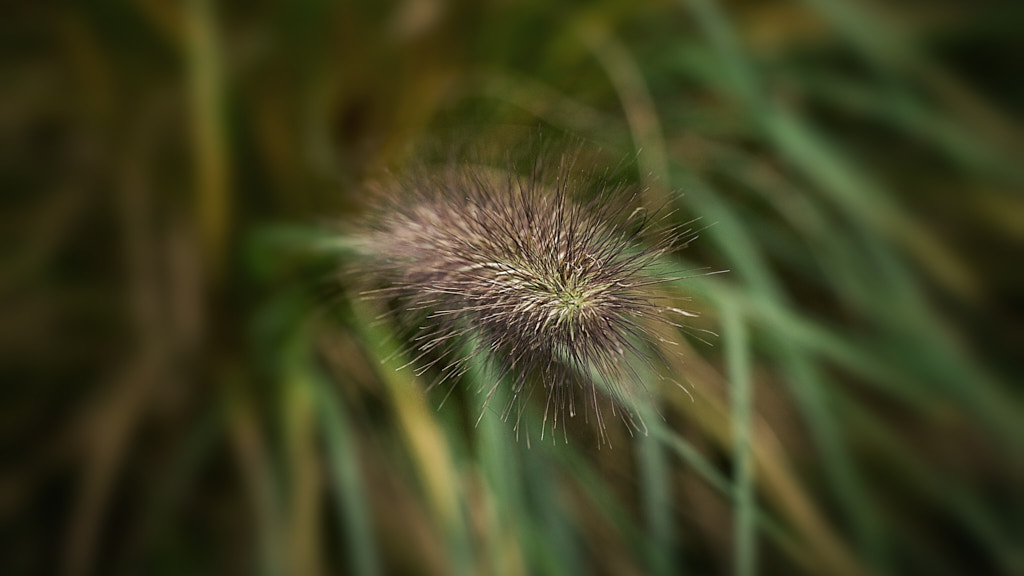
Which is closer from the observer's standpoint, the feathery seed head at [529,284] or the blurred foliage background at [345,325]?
the feathery seed head at [529,284]

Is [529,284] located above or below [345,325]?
below

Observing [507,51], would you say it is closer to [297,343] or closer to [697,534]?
[297,343]

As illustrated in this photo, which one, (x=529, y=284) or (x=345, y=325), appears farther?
(x=345, y=325)

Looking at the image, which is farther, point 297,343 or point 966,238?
point 966,238

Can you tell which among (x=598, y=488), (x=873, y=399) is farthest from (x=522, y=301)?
(x=873, y=399)
